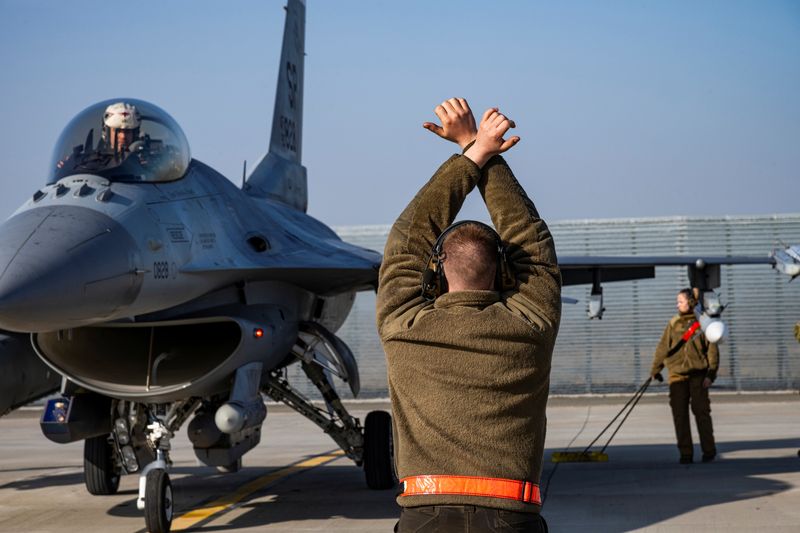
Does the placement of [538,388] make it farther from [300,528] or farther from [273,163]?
[273,163]

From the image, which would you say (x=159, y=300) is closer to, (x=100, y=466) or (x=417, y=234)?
(x=100, y=466)

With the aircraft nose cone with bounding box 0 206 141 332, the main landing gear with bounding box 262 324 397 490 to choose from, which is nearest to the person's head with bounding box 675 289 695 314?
the main landing gear with bounding box 262 324 397 490

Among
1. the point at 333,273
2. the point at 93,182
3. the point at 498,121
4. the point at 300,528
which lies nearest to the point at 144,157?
the point at 93,182

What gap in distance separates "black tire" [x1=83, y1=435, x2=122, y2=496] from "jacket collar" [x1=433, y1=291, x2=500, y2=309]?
7.99 meters

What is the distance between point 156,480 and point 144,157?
7.74 ft

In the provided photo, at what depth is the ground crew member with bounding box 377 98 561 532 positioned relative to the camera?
9.13 feet

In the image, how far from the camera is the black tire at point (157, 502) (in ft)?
25.4

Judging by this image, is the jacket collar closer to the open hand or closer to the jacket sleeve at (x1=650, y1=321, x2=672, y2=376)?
the open hand

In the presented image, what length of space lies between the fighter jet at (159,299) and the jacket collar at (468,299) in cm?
410

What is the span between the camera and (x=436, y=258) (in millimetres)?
2914

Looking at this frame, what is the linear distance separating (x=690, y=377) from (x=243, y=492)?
473cm

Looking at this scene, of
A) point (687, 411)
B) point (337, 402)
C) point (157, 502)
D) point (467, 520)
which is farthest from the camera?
point (687, 411)

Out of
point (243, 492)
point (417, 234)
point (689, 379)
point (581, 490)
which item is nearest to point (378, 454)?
point (243, 492)

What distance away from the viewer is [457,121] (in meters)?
3.12
